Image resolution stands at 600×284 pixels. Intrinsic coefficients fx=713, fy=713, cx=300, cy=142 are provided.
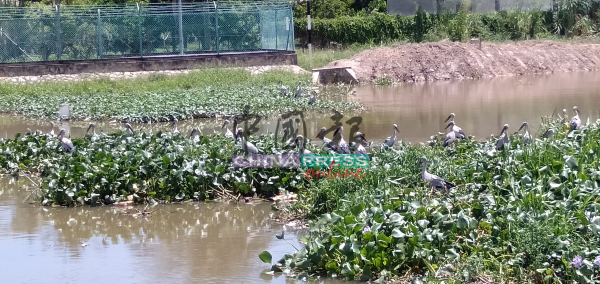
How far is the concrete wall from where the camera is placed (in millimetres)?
22833

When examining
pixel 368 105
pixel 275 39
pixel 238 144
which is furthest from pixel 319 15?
pixel 238 144

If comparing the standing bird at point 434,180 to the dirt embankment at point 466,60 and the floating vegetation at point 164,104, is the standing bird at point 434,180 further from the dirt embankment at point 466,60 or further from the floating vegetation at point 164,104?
the dirt embankment at point 466,60

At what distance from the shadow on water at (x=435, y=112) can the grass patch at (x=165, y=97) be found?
1.49ft

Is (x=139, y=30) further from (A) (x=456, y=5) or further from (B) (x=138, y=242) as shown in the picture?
(A) (x=456, y=5)

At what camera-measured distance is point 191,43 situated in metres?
25.5

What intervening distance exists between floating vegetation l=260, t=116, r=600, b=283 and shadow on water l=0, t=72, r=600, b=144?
201 inches

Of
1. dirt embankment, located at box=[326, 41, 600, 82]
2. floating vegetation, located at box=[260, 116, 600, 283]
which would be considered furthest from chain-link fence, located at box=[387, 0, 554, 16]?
floating vegetation, located at box=[260, 116, 600, 283]

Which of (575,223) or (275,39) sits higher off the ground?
(275,39)

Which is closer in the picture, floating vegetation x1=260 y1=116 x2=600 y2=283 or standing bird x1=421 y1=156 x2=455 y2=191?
floating vegetation x1=260 y1=116 x2=600 y2=283

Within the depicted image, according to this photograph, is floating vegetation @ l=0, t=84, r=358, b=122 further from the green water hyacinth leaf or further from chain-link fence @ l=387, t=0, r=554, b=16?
chain-link fence @ l=387, t=0, r=554, b=16

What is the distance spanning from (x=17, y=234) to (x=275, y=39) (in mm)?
18942

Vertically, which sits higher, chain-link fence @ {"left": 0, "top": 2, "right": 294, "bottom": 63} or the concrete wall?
chain-link fence @ {"left": 0, "top": 2, "right": 294, "bottom": 63}

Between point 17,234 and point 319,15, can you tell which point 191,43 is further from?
point 17,234

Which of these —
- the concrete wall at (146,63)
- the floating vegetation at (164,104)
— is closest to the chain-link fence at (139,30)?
the concrete wall at (146,63)
